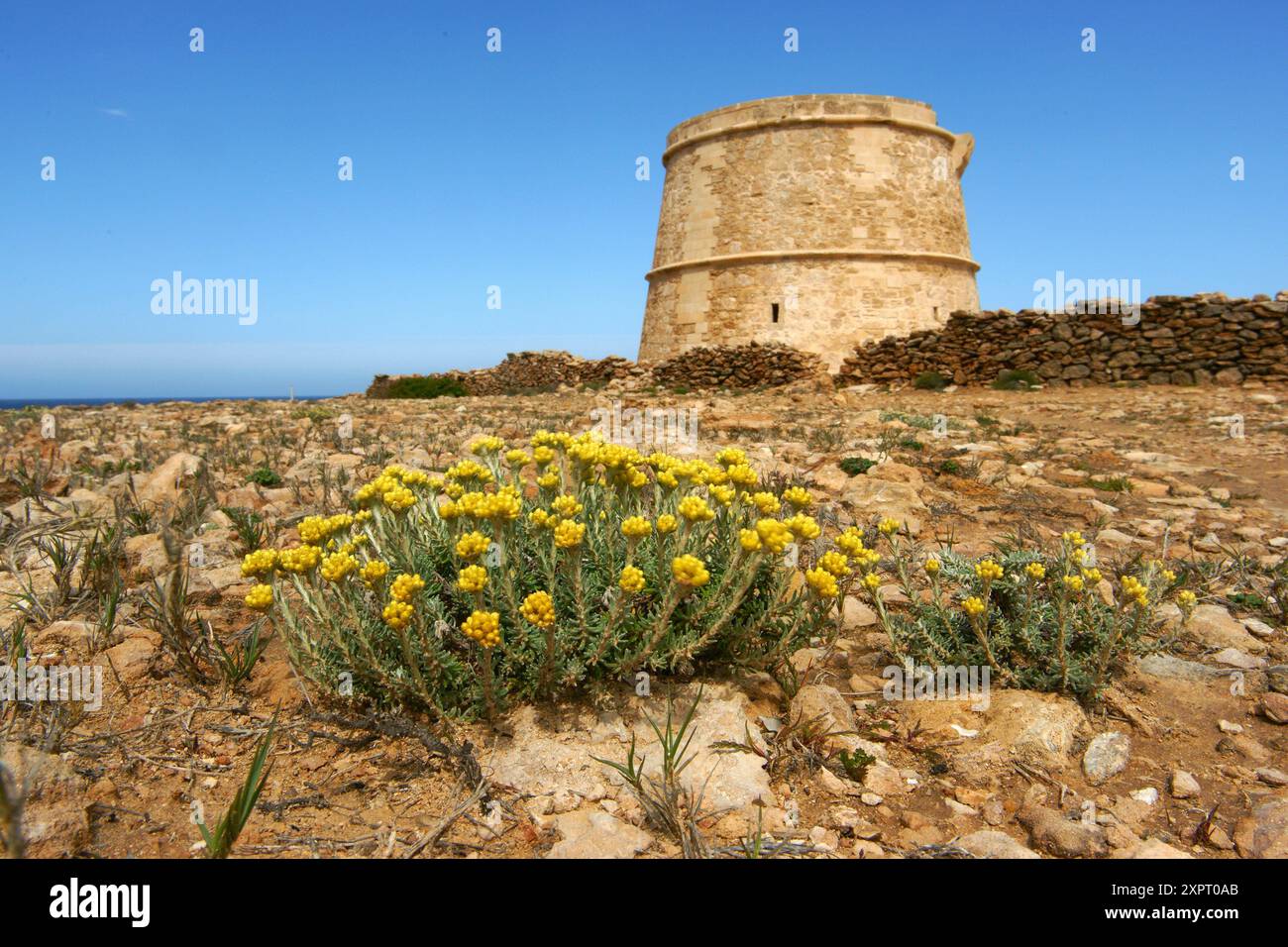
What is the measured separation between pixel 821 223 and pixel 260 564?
58.3 ft

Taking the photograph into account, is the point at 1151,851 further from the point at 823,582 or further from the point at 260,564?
the point at 260,564

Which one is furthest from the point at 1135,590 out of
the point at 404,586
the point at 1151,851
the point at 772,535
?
the point at 404,586

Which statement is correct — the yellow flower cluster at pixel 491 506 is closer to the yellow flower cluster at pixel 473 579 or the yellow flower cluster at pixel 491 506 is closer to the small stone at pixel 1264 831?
the yellow flower cluster at pixel 473 579

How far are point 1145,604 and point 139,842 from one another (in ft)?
9.61

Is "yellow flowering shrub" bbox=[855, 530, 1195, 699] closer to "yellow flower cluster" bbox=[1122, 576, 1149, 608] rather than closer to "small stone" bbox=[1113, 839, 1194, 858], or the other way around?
"yellow flower cluster" bbox=[1122, 576, 1149, 608]

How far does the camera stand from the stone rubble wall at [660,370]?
52.5 feet

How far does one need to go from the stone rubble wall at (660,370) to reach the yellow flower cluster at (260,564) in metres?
14.5

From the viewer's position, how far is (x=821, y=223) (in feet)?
57.9

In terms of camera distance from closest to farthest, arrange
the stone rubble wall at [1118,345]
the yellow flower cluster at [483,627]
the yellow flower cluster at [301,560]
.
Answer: the yellow flower cluster at [483,627]
the yellow flower cluster at [301,560]
the stone rubble wall at [1118,345]

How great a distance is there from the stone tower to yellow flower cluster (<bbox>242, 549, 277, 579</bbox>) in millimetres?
16658

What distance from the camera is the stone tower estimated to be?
17.7m

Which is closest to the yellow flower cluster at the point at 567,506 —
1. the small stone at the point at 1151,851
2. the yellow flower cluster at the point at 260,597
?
the yellow flower cluster at the point at 260,597

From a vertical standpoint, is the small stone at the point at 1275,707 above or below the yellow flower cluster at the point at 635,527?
below

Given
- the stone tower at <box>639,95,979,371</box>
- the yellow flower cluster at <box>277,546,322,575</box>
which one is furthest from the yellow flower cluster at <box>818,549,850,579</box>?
the stone tower at <box>639,95,979,371</box>
